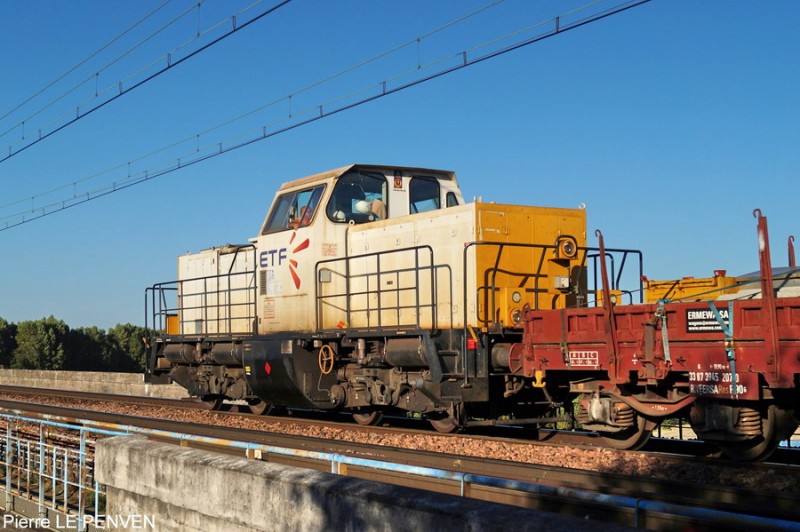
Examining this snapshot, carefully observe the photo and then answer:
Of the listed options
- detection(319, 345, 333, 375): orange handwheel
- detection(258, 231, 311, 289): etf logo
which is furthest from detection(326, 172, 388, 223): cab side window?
detection(319, 345, 333, 375): orange handwheel

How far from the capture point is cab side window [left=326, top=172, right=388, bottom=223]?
14281mm

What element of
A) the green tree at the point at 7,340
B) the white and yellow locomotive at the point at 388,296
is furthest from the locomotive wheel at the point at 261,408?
the green tree at the point at 7,340

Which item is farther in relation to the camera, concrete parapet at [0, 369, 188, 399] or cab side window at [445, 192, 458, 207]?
concrete parapet at [0, 369, 188, 399]

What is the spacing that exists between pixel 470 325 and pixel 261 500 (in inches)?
249

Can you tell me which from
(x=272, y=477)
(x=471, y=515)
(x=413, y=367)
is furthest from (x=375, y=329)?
(x=471, y=515)

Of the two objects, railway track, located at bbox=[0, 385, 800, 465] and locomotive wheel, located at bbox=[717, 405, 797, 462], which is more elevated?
locomotive wheel, located at bbox=[717, 405, 797, 462]

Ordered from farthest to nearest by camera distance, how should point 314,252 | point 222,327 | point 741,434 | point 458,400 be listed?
1. point 222,327
2. point 314,252
3. point 458,400
4. point 741,434

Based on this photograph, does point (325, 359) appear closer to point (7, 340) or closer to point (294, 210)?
point (294, 210)

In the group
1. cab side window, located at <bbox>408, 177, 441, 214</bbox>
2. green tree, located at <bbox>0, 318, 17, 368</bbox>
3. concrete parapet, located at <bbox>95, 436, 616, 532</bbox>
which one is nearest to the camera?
concrete parapet, located at <bbox>95, 436, 616, 532</bbox>

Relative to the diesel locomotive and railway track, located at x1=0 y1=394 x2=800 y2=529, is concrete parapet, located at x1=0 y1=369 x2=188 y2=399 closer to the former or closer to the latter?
the diesel locomotive

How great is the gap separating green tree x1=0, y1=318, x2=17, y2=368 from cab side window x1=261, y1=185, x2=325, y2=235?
82.5 metres

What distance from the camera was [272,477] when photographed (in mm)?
5758

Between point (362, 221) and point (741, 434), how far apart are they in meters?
7.44

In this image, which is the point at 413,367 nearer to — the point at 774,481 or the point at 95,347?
the point at 774,481
